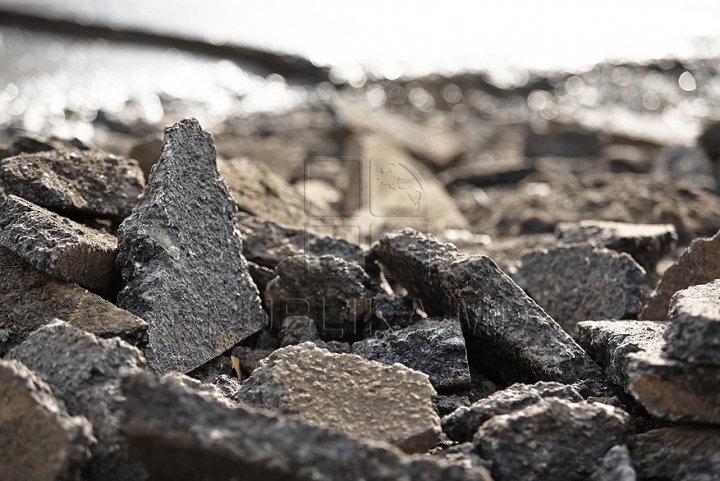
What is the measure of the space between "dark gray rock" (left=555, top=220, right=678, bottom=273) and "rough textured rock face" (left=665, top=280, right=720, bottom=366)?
1.36 m

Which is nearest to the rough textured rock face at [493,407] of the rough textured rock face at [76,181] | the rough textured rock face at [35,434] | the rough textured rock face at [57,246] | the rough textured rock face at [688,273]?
the rough textured rock face at [688,273]

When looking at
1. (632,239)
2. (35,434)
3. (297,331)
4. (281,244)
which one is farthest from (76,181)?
(632,239)

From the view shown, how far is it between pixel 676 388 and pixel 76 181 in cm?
226

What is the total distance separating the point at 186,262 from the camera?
236 centimetres

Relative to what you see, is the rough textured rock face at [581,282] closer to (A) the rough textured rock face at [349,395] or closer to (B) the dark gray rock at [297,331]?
(B) the dark gray rock at [297,331]

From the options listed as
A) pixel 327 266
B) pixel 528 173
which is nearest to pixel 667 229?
pixel 327 266

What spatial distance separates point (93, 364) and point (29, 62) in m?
8.21

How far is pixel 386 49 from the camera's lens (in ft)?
36.7

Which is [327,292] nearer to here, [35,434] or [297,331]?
A: [297,331]

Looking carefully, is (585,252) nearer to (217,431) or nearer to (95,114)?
(217,431)

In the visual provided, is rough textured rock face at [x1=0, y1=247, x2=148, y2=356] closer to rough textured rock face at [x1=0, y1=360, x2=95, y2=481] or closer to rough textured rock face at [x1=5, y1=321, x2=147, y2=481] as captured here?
rough textured rock face at [x1=5, y1=321, x2=147, y2=481]

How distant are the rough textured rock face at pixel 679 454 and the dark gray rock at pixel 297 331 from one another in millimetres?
1183

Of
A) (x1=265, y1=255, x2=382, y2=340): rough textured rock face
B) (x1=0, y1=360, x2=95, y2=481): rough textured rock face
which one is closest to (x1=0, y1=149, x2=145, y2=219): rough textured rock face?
(x1=265, y1=255, x2=382, y2=340): rough textured rock face

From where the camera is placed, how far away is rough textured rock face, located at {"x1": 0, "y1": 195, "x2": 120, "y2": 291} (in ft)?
7.18
